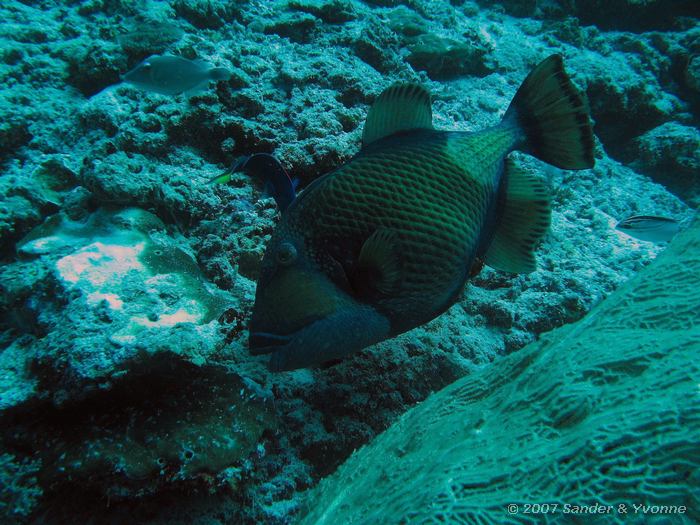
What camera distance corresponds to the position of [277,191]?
67.4 inches

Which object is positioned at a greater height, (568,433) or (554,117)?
(554,117)

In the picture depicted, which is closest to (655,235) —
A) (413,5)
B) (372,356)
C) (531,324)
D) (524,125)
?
(531,324)

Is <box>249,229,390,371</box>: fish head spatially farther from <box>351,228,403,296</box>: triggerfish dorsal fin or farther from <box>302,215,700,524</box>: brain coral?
<box>302,215,700,524</box>: brain coral

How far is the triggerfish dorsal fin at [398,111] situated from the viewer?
1.74 meters

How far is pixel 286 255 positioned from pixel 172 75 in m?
2.29

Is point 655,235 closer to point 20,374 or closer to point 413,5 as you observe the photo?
Answer: point 20,374

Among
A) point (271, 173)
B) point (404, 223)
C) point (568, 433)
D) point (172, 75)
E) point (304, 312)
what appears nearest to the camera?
point (568, 433)

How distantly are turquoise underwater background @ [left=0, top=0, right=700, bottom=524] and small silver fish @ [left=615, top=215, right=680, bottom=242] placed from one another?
0.16 metres

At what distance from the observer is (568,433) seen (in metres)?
1.08

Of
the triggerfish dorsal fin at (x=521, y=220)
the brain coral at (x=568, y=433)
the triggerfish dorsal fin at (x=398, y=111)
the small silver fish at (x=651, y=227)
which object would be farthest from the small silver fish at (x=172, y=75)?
the small silver fish at (x=651, y=227)

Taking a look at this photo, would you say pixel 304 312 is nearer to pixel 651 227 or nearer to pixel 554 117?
pixel 554 117

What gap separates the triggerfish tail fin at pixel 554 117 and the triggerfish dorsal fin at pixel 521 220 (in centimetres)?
20

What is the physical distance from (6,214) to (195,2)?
3636 millimetres

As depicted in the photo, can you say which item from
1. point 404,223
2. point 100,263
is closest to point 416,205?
point 404,223
